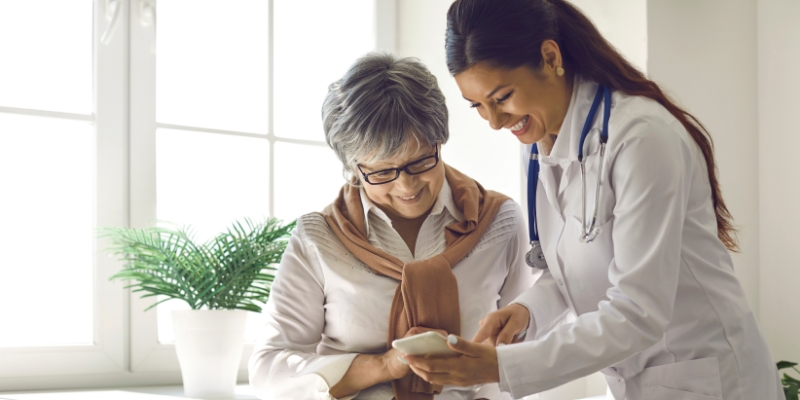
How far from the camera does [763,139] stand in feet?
7.96

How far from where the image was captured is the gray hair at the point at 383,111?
180cm

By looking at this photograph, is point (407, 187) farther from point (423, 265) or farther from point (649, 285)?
point (649, 285)

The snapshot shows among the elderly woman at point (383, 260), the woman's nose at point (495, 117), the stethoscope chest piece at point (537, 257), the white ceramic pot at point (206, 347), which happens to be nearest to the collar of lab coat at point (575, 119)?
the woman's nose at point (495, 117)

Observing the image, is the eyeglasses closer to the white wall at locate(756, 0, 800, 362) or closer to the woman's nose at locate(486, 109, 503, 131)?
the woman's nose at locate(486, 109, 503, 131)

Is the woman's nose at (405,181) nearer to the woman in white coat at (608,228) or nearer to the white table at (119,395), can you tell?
the woman in white coat at (608,228)

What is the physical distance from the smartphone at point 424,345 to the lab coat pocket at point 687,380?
40 cm

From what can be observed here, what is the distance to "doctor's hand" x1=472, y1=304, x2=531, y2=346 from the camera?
1.58 metres

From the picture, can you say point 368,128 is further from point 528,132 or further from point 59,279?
point 59,279

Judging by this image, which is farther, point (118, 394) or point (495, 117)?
point (118, 394)

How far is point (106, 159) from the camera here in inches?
90.9

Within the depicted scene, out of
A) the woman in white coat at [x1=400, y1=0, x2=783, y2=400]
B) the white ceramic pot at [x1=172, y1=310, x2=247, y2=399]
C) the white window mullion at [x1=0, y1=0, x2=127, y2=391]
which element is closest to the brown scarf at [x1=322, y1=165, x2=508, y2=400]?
the woman in white coat at [x1=400, y1=0, x2=783, y2=400]

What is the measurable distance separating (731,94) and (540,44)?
1208 millimetres

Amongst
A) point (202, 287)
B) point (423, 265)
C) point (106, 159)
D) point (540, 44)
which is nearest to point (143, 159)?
point (106, 159)

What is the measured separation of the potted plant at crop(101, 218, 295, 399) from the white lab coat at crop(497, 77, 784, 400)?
3.30 ft
